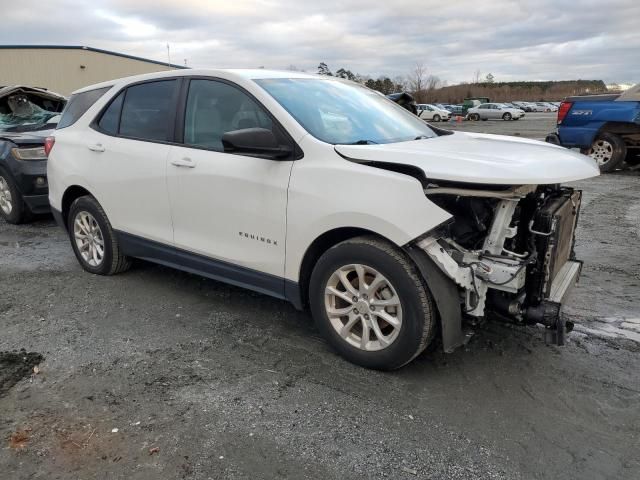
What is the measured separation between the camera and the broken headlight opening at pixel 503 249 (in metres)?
2.98

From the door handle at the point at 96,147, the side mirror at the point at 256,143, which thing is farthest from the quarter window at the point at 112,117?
the side mirror at the point at 256,143

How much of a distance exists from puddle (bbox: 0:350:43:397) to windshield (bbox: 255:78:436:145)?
2.36m

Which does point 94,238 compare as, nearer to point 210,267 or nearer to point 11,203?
point 210,267

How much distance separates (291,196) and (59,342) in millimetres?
1994

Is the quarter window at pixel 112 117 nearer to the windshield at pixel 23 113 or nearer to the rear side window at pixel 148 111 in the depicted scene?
the rear side window at pixel 148 111

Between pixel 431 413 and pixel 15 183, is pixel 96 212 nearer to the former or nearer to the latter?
pixel 15 183

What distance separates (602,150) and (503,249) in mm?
9836

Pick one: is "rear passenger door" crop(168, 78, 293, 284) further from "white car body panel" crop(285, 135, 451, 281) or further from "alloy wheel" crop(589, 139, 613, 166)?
"alloy wheel" crop(589, 139, 613, 166)

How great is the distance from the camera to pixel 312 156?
11.0 feet

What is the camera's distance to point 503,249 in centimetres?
307

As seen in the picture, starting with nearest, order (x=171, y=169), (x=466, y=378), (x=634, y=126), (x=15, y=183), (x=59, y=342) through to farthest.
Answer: (x=466, y=378)
(x=59, y=342)
(x=171, y=169)
(x=15, y=183)
(x=634, y=126)

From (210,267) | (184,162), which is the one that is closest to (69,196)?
(184,162)

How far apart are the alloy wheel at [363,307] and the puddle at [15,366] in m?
1.96

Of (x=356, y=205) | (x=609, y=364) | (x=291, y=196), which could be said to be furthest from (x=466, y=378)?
(x=291, y=196)
